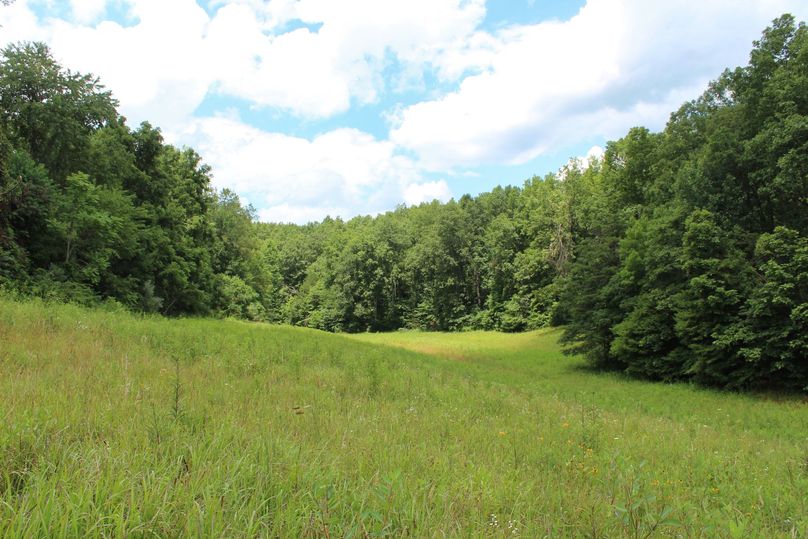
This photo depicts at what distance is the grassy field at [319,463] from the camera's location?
7.77 ft

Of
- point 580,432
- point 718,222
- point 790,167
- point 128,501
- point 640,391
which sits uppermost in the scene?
point 790,167

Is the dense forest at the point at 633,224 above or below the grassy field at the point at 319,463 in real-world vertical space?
above

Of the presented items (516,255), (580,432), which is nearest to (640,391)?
(580,432)

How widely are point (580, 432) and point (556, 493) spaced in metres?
3.14

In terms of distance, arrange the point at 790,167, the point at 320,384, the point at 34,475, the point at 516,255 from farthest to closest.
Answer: the point at 516,255 → the point at 790,167 → the point at 320,384 → the point at 34,475

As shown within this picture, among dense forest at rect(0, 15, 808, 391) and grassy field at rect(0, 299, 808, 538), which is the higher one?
dense forest at rect(0, 15, 808, 391)

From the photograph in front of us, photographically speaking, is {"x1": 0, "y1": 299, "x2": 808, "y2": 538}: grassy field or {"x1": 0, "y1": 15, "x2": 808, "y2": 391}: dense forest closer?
{"x1": 0, "y1": 299, "x2": 808, "y2": 538}: grassy field

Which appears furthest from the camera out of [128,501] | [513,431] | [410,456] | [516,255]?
[516,255]

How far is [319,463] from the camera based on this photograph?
335 cm

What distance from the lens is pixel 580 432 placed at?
6.44m

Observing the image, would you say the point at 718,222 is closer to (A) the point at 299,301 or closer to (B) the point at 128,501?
(B) the point at 128,501

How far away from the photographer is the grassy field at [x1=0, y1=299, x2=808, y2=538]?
7.77ft

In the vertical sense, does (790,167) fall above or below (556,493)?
above

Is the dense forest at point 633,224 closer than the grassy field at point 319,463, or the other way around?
the grassy field at point 319,463
